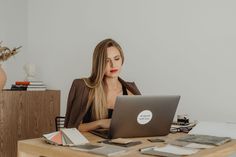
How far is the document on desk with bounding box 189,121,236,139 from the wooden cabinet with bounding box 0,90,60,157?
6.23ft

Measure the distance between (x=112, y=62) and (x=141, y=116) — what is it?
0.64 meters

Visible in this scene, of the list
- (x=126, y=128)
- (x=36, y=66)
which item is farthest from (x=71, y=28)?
(x=126, y=128)

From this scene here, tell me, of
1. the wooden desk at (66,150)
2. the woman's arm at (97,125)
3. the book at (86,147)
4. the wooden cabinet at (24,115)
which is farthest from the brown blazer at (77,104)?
the wooden cabinet at (24,115)

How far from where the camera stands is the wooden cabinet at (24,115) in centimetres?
336

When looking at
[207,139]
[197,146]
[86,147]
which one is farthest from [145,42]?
[86,147]

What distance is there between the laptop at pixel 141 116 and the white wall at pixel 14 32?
223 centimetres

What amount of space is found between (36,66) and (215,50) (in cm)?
219

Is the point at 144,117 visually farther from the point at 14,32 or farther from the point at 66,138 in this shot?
the point at 14,32

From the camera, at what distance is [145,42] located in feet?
10.9

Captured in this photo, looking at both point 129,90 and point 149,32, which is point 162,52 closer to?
point 149,32

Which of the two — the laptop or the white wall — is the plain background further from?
the laptop

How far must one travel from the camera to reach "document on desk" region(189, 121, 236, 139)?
6.94 feet

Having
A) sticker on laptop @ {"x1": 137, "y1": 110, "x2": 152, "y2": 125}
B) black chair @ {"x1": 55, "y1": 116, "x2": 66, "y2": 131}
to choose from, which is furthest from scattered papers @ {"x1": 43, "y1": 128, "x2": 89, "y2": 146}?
black chair @ {"x1": 55, "y1": 116, "x2": 66, "y2": 131}

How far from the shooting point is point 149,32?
328 centimetres
